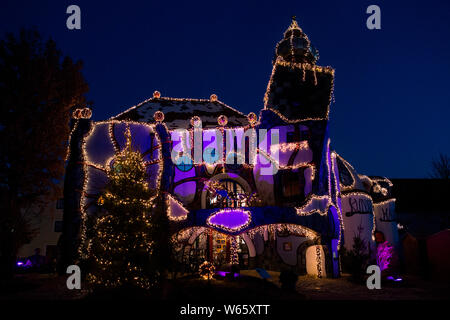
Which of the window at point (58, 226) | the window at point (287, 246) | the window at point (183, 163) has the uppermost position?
the window at point (183, 163)

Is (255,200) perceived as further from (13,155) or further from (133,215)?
(13,155)

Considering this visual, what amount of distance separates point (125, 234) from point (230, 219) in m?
5.48

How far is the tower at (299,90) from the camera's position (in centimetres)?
1870

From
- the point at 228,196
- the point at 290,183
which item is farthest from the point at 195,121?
the point at 290,183

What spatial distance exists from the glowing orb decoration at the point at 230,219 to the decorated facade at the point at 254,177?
1.9 inches

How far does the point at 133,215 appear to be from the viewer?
12.8 meters

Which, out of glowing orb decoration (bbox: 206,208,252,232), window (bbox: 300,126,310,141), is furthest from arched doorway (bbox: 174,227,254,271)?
window (bbox: 300,126,310,141)

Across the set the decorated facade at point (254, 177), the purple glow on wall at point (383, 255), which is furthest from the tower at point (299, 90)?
the purple glow on wall at point (383, 255)

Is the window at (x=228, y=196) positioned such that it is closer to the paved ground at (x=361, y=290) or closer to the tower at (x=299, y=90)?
the paved ground at (x=361, y=290)

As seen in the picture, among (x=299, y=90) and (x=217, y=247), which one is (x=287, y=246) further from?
(x=299, y=90)

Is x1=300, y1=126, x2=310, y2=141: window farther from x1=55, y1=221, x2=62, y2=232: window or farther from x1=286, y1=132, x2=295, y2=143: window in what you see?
x1=55, y1=221, x2=62, y2=232: window

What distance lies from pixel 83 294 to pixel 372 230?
16.0m

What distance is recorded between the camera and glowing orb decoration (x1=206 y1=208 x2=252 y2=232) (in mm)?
16141
